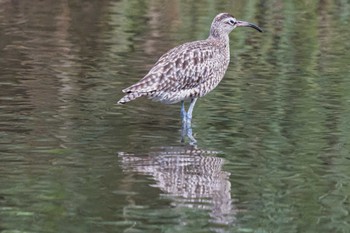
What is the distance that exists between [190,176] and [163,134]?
84.1 inches

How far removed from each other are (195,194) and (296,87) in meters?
5.92

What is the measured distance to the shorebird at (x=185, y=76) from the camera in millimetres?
14188

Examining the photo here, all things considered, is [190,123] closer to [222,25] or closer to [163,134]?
[163,134]

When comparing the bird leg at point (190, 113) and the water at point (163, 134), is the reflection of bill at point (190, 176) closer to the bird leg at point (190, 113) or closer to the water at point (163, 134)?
the water at point (163, 134)

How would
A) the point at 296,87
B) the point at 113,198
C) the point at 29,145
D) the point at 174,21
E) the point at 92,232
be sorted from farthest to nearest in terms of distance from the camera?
the point at 174,21 → the point at 296,87 → the point at 29,145 → the point at 113,198 → the point at 92,232

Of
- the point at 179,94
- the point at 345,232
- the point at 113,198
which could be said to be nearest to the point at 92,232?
the point at 113,198

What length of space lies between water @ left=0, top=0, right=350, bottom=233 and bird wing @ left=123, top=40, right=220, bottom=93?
1.50 feet

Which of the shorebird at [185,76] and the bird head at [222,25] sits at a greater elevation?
the bird head at [222,25]

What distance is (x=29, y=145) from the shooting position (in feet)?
41.8

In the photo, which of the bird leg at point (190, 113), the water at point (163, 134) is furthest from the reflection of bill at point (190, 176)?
the bird leg at point (190, 113)

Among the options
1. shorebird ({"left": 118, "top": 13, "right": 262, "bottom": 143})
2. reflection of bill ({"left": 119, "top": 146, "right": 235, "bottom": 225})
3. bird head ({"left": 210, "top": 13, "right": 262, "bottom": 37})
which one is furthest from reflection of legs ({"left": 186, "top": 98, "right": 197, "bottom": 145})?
bird head ({"left": 210, "top": 13, "right": 262, "bottom": 37})

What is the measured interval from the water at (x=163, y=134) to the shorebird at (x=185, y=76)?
0.32 meters

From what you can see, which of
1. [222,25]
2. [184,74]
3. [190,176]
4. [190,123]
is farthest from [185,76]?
[190,176]

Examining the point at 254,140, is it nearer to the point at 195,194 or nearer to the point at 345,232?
the point at 195,194
